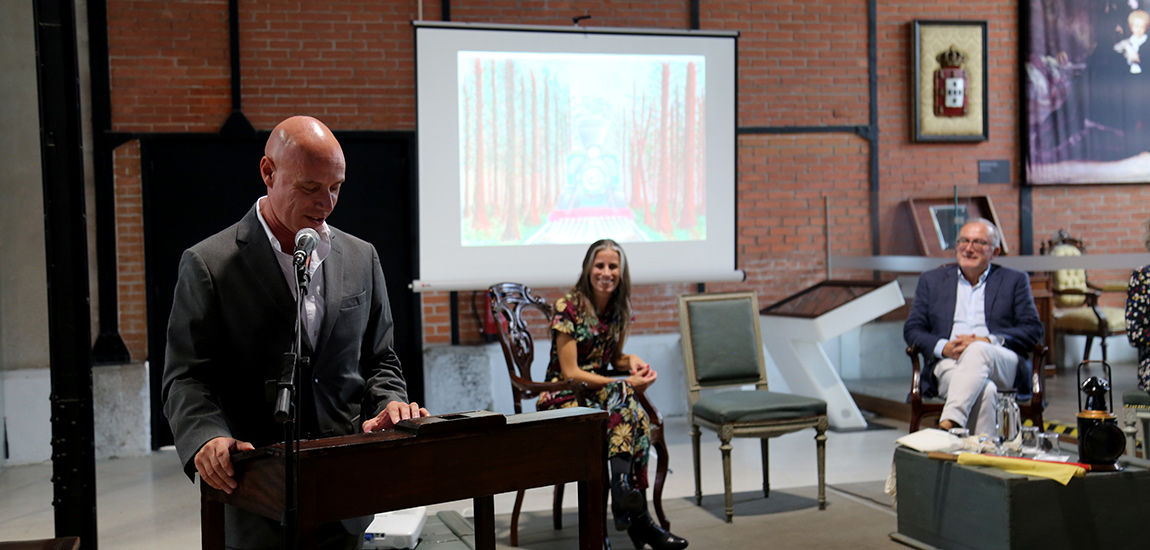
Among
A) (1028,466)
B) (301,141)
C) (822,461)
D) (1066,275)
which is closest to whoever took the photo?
(301,141)

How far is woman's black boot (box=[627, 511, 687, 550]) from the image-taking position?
12.1 ft

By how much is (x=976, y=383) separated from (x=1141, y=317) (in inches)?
33.9

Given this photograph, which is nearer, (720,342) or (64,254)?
(64,254)

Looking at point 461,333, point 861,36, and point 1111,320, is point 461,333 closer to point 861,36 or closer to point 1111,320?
point 861,36

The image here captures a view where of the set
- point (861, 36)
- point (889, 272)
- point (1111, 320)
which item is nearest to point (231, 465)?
point (889, 272)

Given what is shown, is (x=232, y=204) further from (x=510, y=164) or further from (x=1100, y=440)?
(x=1100, y=440)

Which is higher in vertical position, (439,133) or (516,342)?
(439,133)

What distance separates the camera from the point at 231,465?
1629 mm

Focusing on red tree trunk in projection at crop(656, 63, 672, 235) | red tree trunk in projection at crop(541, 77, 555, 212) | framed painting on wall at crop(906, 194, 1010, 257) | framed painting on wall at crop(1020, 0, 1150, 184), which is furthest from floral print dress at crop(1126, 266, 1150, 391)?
red tree trunk in projection at crop(541, 77, 555, 212)

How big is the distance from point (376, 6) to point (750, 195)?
3030 mm

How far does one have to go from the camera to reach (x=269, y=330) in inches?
73.0

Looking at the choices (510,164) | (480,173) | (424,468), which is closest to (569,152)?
(510,164)

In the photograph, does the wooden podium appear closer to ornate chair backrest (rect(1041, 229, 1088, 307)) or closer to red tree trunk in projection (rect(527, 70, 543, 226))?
red tree trunk in projection (rect(527, 70, 543, 226))

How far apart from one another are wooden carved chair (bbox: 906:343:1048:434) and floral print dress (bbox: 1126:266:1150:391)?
43 cm
